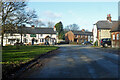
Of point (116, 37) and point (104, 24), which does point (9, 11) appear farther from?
point (104, 24)

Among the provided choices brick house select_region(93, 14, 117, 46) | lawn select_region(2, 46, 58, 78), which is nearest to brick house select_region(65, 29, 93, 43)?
brick house select_region(93, 14, 117, 46)

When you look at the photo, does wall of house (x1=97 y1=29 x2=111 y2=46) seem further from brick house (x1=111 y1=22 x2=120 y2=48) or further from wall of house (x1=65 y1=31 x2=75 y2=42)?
wall of house (x1=65 y1=31 x2=75 y2=42)

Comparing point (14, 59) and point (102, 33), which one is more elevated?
point (102, 33)

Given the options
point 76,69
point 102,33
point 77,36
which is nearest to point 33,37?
→ point 102,33

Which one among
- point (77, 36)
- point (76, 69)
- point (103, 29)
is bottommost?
point (76, 69)

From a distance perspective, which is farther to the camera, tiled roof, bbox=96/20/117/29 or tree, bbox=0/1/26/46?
tiled roof, bbox=96/20/117/29

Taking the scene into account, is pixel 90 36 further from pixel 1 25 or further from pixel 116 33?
pixel 1 25

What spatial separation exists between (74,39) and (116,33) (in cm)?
6598

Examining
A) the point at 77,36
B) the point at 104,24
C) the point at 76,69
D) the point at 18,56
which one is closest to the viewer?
the point at 76,69

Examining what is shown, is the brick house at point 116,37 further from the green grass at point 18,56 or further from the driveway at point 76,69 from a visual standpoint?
the driveway at point 76,69

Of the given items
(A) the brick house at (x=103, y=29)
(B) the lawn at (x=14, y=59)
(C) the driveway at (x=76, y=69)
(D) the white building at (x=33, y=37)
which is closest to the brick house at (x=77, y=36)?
(D) the white building at (x=33, y=37)

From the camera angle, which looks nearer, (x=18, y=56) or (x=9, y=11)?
(x=18, y=56)

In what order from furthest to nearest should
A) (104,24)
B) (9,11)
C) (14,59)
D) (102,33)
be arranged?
(104,24) < (102,33) < (9,11) < (14,59)

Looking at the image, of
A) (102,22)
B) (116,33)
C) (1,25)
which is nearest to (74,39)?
(102,22)
